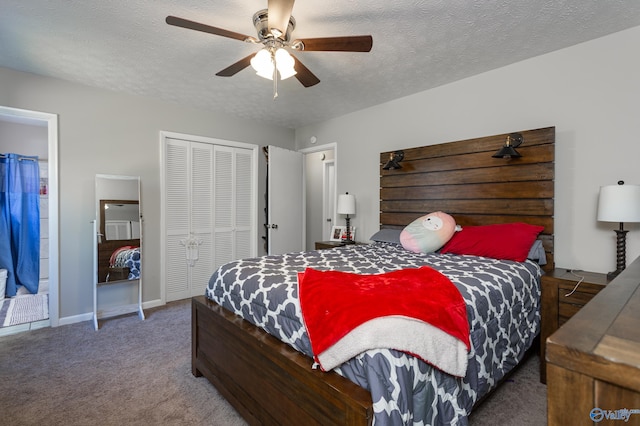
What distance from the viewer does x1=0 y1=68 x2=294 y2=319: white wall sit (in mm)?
3133

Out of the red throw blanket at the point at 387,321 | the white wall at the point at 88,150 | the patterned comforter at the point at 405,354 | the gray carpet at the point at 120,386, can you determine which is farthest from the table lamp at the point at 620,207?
the white wall at the point at 88,150

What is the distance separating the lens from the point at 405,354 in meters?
1.17

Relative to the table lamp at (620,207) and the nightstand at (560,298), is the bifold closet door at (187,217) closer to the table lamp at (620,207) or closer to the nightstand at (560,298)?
the nightstand at (560,298)

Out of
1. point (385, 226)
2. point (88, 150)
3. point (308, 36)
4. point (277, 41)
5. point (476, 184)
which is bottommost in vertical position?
point (385, 226)

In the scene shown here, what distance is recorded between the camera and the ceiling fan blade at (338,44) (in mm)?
1861

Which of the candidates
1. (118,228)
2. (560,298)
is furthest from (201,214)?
(560,298)

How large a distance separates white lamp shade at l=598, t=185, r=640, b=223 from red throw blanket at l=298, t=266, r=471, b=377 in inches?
59.8

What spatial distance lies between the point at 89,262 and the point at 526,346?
4196mm

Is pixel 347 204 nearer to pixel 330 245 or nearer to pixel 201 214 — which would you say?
pixel 330 245

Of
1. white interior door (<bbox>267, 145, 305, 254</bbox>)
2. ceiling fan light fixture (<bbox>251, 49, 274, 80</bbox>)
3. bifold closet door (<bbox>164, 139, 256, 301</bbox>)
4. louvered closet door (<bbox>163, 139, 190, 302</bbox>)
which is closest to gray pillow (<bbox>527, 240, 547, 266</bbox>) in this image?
ceiling fan light fixture (<bbox>251, 49, 274, 80</bbox>)

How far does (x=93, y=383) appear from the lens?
7.03 ft

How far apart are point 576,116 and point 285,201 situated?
3.45 m

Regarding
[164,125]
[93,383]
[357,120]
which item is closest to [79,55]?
[164,125]

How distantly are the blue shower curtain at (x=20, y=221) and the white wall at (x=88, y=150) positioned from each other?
4.77 ft
